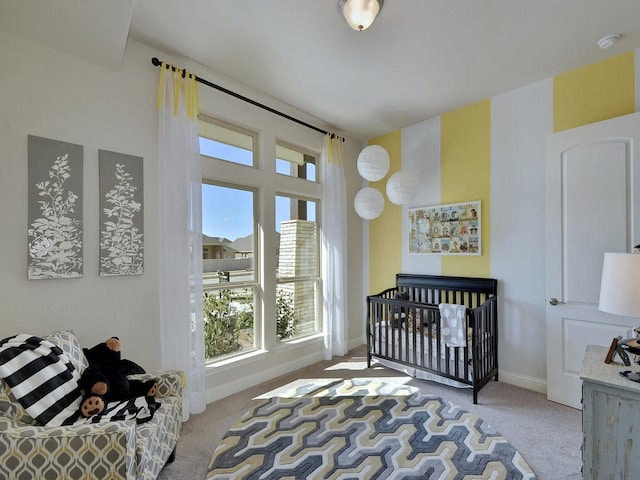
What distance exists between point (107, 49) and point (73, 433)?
2.07 metres

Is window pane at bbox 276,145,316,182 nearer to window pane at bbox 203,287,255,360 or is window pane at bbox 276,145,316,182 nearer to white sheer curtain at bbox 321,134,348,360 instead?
white sheer curtain at bbox 321,134,348,360

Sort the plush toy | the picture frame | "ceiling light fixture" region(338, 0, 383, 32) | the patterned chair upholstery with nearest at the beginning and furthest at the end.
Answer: the patterned chair upholstery < the plush toy < "ceiling light fixture" region(338, 0, 383, 32) < the picture frame

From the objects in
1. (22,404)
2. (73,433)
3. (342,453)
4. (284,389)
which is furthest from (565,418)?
(22,404)

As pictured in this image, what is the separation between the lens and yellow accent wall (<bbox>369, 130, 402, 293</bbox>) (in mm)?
3830

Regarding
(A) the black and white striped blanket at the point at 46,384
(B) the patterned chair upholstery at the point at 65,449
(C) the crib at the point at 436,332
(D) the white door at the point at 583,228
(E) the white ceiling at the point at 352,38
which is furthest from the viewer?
(C) the crib at the point at 436,332

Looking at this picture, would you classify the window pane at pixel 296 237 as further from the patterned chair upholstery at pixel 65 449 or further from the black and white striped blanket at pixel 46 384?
the patterned chair upholstery at pixel 65 449

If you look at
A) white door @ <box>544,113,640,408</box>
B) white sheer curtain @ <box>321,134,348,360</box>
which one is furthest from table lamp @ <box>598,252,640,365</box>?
white sheer curtain @ <box>321,134,348,360</box>

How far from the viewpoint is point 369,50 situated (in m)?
2.30

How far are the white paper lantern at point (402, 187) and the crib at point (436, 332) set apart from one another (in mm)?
947

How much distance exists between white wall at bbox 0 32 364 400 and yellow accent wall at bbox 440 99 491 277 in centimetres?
234

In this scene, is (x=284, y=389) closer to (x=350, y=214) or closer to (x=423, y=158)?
(x=350, y=214)

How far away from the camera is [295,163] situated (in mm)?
3496

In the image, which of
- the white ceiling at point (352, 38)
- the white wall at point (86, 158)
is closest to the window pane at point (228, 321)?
the white wall at point (86, 158)

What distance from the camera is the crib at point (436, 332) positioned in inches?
103
